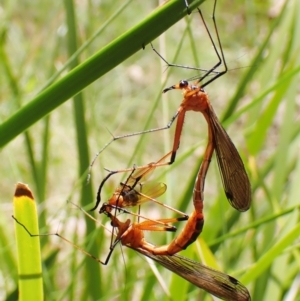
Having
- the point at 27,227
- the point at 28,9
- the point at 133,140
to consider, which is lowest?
the point at 27,227

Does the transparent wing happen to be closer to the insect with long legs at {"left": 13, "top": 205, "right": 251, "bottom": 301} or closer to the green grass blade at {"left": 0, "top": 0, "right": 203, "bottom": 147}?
the insect with long legs at {"left": 13, "top": 205, "right": 251, "bottom": 301}

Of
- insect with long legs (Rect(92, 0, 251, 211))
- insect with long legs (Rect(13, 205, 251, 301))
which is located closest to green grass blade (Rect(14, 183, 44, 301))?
insect with long legs (Rect(13, 205, 251, 301))

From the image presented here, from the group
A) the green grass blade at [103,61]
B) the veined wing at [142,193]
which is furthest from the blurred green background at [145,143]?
the veined wing at [142,193]

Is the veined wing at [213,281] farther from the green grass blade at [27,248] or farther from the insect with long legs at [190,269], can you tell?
the green grass blade at [27,248]

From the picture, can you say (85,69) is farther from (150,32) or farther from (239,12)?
(239,12)

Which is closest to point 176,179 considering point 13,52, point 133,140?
point 133,140
